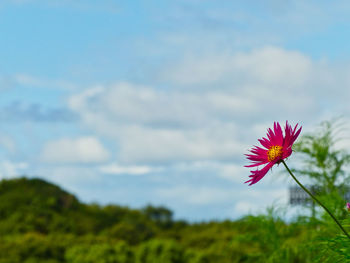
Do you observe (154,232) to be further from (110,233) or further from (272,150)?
(272,150)

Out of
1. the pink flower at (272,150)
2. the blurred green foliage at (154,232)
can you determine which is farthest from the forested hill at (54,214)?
the pink flower at (272,150)

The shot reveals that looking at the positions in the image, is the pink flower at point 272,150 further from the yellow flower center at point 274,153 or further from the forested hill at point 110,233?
the forested hill at point 110,233

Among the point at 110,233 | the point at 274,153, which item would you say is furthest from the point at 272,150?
the point at 110,233

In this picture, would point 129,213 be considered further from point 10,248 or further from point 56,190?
point 10,248

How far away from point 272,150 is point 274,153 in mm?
26

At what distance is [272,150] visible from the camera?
209 centimetres

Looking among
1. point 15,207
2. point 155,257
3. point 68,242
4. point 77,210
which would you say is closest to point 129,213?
point 77,210

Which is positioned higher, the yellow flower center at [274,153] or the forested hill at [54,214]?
the forested hill at [54,214]

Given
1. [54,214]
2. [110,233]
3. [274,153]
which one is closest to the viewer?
[274,153]

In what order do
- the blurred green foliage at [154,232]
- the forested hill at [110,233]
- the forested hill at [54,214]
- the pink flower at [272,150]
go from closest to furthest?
the pink flower at [272,150] → the blurred green foliage at [154,232] → the forested hill at [110,233] → the forested hill at [54,214]

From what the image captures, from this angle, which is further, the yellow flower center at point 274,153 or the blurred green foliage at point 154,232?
the blurred green foliage at point 154,232

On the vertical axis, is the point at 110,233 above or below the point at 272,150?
above

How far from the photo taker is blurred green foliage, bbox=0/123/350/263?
4809mm

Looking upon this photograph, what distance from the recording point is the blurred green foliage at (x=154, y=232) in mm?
4809
